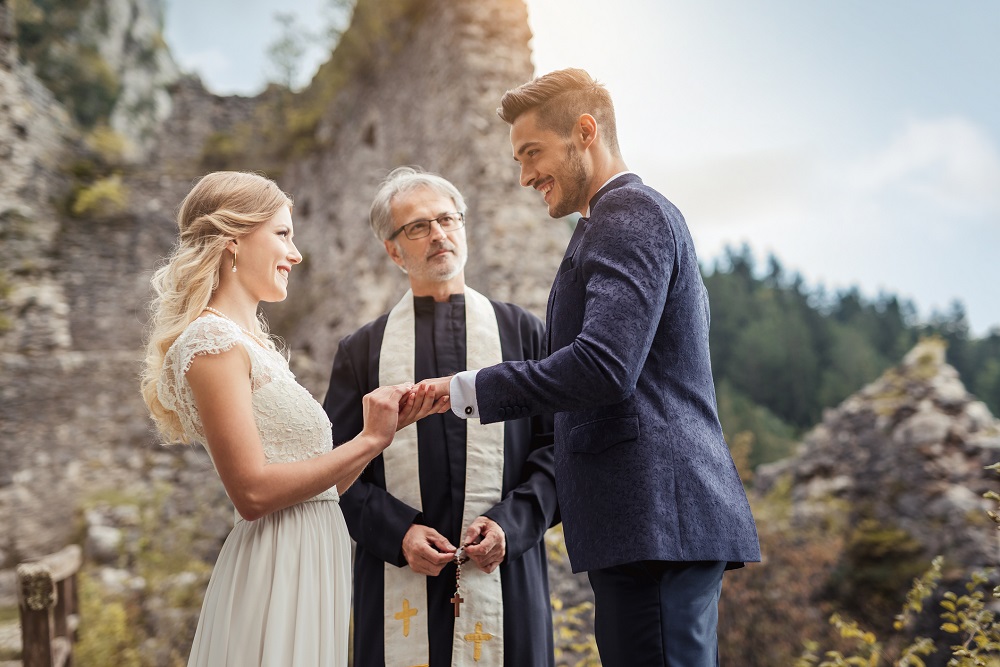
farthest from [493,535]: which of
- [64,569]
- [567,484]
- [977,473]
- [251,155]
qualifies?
Answer: [251,155]

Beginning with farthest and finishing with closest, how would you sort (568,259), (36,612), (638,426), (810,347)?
(810,347)
(36,612)
(568,259)
(638,426)

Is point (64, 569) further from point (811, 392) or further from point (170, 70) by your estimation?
point (811, 392)

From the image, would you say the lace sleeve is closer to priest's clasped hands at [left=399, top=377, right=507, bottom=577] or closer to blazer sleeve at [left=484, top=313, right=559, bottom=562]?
priest's clasped hands at [left=399, top=377, right=507, bottom=577]

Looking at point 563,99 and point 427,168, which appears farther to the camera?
point 427,168

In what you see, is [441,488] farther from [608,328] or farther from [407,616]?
[608,328]

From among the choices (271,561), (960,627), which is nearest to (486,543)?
(271,561)

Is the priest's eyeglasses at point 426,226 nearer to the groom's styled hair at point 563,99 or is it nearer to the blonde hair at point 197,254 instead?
the blonde hair at point 197,254

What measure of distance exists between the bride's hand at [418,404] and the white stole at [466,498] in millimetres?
588

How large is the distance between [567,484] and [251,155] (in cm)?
1151

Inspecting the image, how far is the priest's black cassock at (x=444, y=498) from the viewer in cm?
235

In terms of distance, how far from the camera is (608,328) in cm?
155

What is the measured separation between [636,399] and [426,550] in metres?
0.93

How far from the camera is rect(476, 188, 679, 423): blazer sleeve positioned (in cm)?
155

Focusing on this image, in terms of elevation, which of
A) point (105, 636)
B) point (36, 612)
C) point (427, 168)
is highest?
point (427, 168)
